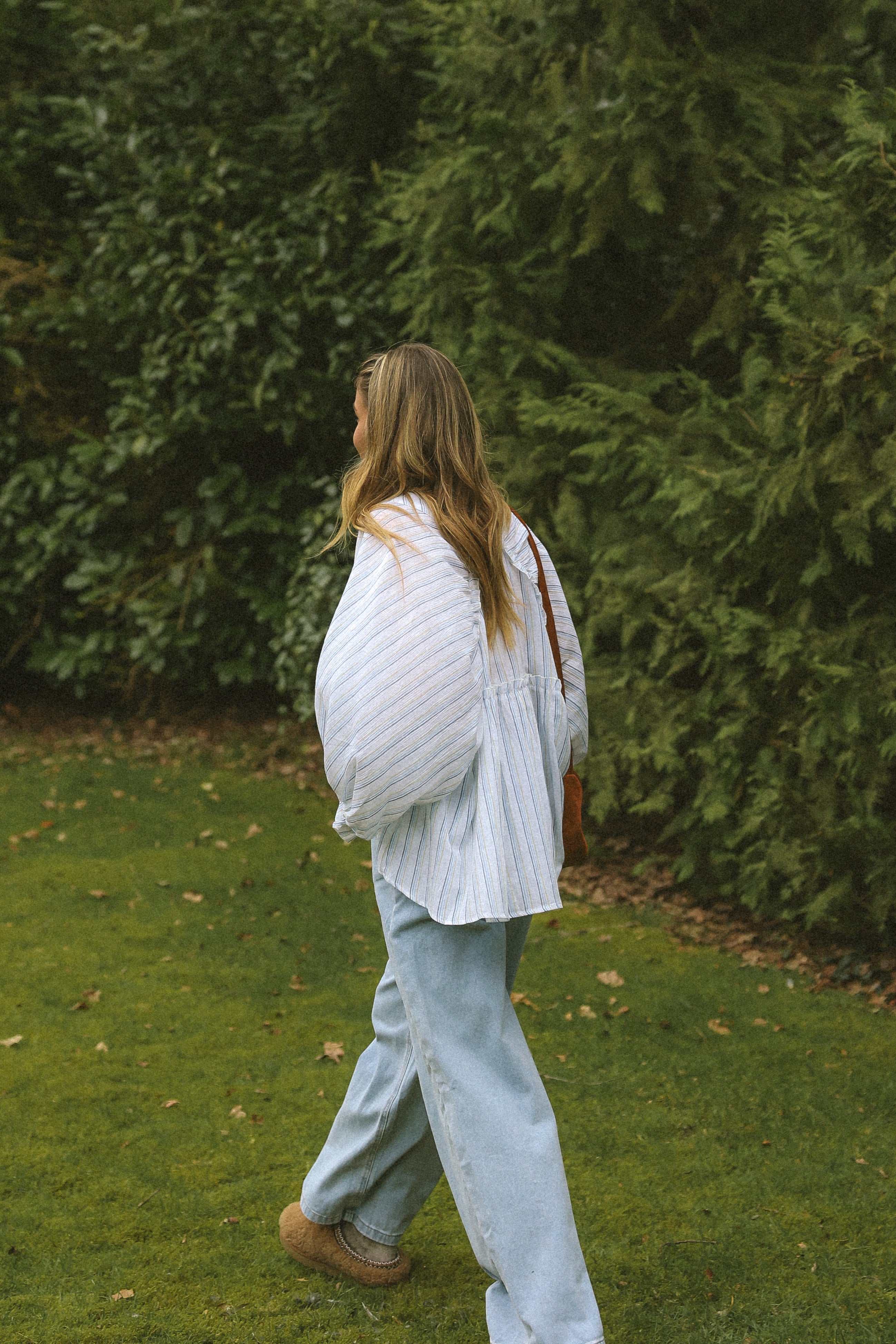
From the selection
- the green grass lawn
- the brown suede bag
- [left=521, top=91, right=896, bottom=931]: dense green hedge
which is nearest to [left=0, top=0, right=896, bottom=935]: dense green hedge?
[left=521, top=91, right=896, bottom=931]: dense green hedge

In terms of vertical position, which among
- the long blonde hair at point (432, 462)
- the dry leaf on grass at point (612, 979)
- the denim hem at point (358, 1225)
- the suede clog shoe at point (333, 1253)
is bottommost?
the dry leaf on grass at point (612, 979)

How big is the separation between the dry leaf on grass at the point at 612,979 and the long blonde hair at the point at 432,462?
9.61 ft

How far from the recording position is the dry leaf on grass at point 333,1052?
4.41m

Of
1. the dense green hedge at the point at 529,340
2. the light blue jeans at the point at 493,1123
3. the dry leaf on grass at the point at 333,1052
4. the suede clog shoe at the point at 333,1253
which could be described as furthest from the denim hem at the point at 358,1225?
the dense green hedge at the point at 529,340

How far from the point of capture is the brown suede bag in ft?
8.91

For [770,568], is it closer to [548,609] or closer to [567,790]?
[548,609]

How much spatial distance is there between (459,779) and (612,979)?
3.01 m

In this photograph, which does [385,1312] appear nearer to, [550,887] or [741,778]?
[550,887]

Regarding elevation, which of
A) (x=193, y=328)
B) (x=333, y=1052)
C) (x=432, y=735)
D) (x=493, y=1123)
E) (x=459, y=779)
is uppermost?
(x=193, y=328)

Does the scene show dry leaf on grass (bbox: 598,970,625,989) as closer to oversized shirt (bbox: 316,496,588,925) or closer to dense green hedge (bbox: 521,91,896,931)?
dense green hedge (bbox: 521,91,896,931)

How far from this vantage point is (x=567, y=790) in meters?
2.73

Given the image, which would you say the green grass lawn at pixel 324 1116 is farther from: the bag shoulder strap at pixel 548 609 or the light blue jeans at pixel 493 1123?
the bag shoulder strap at pixel 548 609

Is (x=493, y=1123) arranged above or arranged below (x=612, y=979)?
above

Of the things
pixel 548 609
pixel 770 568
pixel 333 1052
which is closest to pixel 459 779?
pixel 548 609
